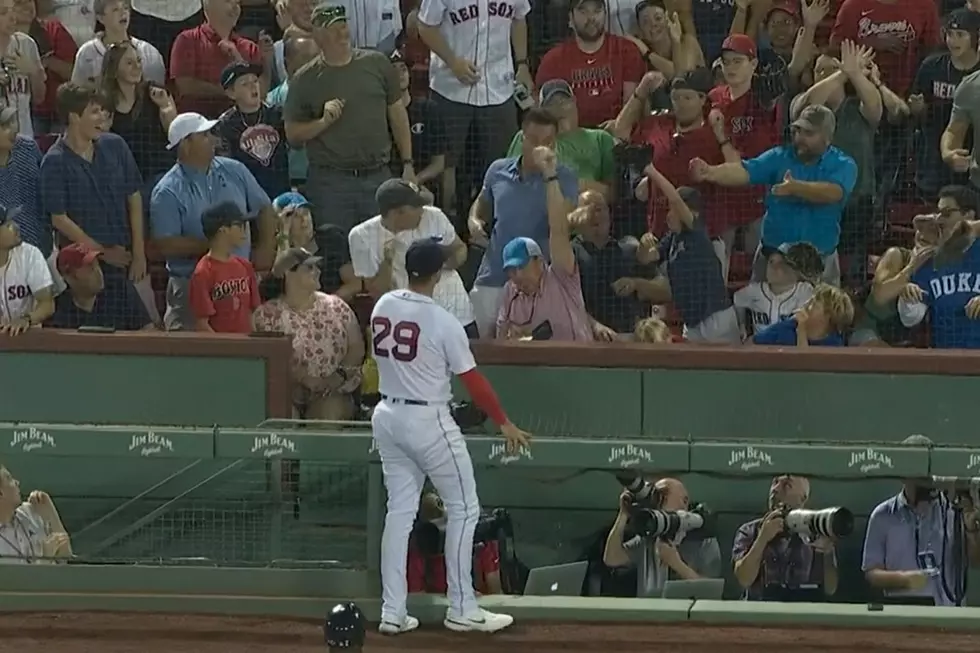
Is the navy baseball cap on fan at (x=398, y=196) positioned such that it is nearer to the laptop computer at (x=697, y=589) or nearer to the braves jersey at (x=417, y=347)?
the braves jersey at (x=417, y=347)

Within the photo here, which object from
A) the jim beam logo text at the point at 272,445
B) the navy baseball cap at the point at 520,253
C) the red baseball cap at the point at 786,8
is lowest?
the jim beam logo text at the point at 272,445

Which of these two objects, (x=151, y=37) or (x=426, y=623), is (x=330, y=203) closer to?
(x=151, y=37)

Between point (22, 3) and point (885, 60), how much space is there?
462 centimetres

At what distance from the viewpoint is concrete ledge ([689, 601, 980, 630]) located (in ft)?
24.8

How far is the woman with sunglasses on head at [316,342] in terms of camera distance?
8805 millimetres

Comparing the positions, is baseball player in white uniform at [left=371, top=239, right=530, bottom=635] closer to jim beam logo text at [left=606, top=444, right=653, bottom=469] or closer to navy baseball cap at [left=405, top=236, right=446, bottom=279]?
navy baseball cap at [left=405, top=236, right=446, bottom=279]

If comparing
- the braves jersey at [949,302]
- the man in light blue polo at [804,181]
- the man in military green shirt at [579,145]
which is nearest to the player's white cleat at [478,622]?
the man in light blue polo at [804,181]

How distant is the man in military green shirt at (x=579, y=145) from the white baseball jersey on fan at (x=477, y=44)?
42 cm

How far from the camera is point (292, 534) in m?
8.00

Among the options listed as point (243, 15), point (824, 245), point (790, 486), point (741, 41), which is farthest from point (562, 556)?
point (243, 15)

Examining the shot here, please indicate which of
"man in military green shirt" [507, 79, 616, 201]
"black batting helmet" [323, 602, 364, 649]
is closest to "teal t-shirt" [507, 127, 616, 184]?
"man in military green shirt" [507, 79, 616, 201]

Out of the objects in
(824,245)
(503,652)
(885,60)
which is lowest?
(503,652)

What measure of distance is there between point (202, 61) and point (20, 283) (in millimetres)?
1868

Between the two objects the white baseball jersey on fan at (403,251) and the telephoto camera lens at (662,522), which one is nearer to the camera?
the telephoto camera lens at (662,522)
